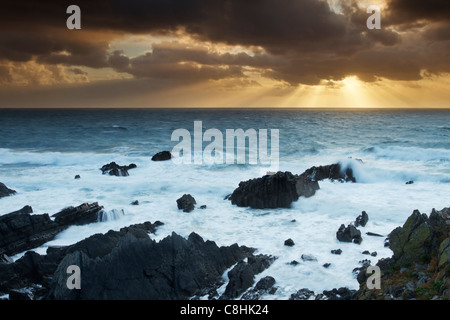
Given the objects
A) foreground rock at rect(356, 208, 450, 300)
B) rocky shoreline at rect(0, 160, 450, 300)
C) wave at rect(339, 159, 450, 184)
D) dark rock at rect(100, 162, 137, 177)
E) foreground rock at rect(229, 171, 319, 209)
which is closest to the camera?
foreground rock at rect(356, 208, 450, 300)

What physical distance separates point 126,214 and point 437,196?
2462cm

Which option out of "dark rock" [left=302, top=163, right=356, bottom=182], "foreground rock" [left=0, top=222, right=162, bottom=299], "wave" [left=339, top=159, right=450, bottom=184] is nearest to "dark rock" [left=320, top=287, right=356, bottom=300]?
"foreground rock" [left=0, top=222, right=162, bottom=299]

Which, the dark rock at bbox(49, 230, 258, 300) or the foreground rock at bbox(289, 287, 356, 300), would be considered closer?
the dark rock at bbox(49, 230, 258, 300)

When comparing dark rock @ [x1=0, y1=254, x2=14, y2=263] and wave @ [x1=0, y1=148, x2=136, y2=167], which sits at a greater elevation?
wave @ [x1=0, y1=148, x2=136, y2=167]

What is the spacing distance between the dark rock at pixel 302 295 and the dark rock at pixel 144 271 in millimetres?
3551

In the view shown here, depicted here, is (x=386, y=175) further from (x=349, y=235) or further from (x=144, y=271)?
(x=144, y=271)

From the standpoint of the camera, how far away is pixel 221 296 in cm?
1614

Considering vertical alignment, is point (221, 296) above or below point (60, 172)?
below

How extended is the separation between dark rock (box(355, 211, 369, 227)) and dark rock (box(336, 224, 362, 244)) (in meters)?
2.31

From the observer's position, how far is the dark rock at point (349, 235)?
21.9 meters

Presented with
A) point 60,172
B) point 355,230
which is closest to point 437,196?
point 355,230

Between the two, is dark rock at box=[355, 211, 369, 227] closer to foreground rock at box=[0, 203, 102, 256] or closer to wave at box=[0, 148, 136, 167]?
foreground rock at box=[0, 203, 102, 256]

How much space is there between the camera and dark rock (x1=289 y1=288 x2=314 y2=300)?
15.8 m
